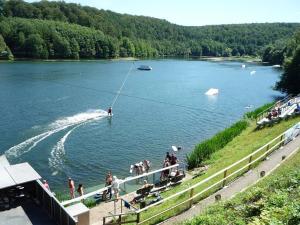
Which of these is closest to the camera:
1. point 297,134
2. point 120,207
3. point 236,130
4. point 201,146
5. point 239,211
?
point 239,211

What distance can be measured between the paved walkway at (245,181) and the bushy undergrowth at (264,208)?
190cm

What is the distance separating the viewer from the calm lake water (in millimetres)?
35125

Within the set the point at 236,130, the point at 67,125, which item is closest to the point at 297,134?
the point at 236,130

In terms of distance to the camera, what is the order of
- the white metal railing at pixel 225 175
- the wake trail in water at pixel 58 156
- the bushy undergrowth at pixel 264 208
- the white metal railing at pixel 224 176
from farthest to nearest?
the wake trail in water at pixel 58 156 < the white metal railing at pixel 225 175 < the white metal railing at pixel 224 176 < the bushy undergrowth at pixel 264 208

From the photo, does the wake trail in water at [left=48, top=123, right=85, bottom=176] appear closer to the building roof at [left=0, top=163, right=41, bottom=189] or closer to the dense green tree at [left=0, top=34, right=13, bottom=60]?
the building roof at [left=0, top=163, right=41, bottom=189]

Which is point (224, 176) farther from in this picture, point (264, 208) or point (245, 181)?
point (264, 208)

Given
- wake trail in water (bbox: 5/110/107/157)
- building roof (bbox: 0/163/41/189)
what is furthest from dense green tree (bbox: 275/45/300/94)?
building roof (bbox: 0/163/41/189)

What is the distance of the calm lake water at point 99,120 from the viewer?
35.1 m

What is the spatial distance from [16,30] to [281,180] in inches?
5895

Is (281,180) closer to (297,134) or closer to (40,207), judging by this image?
(40,207)

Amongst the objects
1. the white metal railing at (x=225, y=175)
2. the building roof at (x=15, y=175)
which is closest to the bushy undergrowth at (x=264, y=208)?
the white metal railing at (x=225, y=175)

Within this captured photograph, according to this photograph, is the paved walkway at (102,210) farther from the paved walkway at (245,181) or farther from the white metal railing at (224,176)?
the paved walkway at (245,181)

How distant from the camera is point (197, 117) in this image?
187 ft

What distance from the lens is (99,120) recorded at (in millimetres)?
51812
